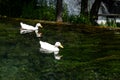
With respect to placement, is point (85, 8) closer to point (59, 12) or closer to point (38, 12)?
point (59, 12)

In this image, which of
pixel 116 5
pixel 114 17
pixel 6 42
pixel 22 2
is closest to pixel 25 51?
pixel 6 42

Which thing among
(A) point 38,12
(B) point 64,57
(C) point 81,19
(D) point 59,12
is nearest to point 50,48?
(B) point 64,57

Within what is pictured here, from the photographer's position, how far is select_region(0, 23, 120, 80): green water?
1614 centimetres

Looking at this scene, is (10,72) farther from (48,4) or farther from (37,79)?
(48,4)

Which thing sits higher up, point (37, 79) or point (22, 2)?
point (22, 2)

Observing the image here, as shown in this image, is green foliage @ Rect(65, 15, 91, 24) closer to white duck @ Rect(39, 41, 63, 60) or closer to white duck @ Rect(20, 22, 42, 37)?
white duck @ Rect(20, 22, 42, 37)

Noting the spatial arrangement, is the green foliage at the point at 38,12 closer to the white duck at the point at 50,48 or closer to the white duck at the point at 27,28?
the white duck at the point at 27,28

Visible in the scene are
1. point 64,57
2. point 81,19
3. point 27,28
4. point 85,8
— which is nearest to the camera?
point 64,57

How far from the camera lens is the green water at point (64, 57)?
16.1 m

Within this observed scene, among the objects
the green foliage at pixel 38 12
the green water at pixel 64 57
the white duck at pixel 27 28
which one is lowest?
the green water at pixel 64 57

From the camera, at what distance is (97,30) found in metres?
29.0

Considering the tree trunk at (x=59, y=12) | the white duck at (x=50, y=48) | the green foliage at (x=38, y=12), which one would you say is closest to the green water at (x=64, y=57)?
the white duck at (x=50, y=48)

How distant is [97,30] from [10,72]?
13.4 meters

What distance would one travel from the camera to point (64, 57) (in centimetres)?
1961
